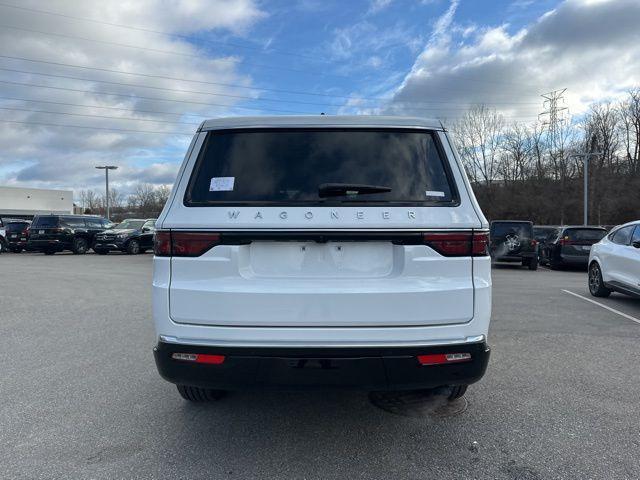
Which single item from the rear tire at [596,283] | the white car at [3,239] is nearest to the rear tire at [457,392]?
the rear tire at [596,283]

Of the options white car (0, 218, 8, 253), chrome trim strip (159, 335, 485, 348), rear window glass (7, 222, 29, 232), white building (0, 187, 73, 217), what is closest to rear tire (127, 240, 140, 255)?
rear window glass (7, 222, 29, 232)

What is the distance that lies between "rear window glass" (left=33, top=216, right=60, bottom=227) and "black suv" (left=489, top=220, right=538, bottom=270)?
64.3ft

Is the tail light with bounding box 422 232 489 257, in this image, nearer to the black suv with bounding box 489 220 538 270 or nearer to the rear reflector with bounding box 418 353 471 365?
the rear reflector with bounding box 418 353 471 365

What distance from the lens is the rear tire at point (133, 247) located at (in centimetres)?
2277

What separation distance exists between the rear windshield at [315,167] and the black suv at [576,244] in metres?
14.8

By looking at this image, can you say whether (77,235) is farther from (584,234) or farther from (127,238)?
(584,234)

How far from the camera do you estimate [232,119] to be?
303 centimetres

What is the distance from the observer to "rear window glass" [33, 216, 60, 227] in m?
22.9

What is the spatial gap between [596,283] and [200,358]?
9.05m

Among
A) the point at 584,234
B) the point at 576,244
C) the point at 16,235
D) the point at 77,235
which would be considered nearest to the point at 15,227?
the point at 16,235

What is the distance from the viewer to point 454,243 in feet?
9.07

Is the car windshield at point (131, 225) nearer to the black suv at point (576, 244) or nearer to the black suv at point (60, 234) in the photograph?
the black suv at point (60, 234)

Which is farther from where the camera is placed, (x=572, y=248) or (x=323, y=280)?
(x=572, y=248)

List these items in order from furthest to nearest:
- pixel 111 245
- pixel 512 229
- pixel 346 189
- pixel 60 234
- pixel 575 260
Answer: pixel 60 234 < pixel 111 245 < pixel 512 229 < pixel 575 260 < pixel 346 189
